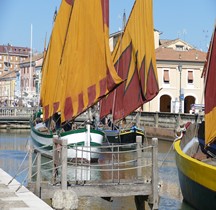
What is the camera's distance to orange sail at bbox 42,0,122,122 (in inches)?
694

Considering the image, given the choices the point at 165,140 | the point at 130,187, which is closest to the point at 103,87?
the point at 130,187

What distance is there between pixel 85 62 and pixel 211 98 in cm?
526

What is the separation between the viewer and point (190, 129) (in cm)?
1886

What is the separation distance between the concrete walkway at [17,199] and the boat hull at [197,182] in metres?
3.72

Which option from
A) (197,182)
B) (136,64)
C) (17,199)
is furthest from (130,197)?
(136,64)

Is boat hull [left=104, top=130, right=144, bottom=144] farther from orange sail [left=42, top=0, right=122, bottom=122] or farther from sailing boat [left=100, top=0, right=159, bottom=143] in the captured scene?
orange sail [left=42, top=0, right=122, bottom=122]

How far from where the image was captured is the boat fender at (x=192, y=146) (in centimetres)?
1788

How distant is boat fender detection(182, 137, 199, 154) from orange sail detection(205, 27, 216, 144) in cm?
317

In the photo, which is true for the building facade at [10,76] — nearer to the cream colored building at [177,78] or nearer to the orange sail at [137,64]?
the cream colored building at [177,78]

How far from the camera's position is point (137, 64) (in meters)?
23.7

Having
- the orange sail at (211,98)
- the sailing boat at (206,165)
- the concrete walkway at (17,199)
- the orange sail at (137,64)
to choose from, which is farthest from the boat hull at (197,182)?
the orange sail at (137,64)

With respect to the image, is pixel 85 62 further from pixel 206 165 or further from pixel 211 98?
pixel 206 165

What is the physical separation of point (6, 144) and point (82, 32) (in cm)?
2169

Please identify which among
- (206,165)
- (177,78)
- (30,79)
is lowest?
(206,165)
